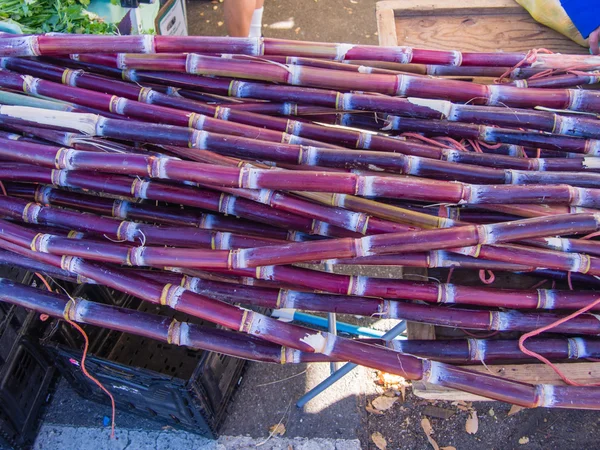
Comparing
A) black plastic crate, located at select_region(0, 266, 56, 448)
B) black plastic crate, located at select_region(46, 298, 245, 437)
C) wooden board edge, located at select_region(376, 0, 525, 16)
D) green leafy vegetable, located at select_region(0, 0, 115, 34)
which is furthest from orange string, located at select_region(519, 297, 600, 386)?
green leafy vegetable, located at select_region(0, 0, 115, 34)

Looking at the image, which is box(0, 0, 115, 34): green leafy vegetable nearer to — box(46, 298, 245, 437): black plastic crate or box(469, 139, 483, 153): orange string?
box(46, 298, 245, 437): black plastic crate

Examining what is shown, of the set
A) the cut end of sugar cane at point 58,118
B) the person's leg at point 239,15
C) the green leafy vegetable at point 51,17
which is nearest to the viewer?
the cut end of sugar cane at point 58,118

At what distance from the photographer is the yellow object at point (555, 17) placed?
2773 mm

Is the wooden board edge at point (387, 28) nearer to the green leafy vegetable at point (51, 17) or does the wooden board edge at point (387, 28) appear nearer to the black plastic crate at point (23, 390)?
the green leafy vegetable at point (51, 17)

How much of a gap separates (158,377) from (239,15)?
10.3ft

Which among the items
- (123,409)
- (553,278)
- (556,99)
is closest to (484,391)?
(553,278)

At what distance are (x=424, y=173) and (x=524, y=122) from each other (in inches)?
20.8

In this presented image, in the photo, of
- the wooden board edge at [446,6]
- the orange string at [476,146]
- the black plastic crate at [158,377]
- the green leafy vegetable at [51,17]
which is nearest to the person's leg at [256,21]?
the green leafy vegetable at [51,17]

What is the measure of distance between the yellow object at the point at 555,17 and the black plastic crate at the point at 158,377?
9.18ft

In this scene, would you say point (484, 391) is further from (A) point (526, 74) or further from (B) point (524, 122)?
(A) point (526, 74)

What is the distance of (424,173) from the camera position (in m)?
1.82

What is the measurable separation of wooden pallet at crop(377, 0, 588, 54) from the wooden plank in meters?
1.83

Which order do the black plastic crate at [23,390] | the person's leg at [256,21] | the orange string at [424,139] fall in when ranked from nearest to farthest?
1. the orange string at [424,139]
2. the black plastic crate at [23,390]
3. the person's leg at [256,21]

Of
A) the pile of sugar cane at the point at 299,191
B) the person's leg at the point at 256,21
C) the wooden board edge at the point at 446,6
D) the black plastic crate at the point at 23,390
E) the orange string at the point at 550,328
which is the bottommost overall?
the black plastic crate at the point at 23,390
